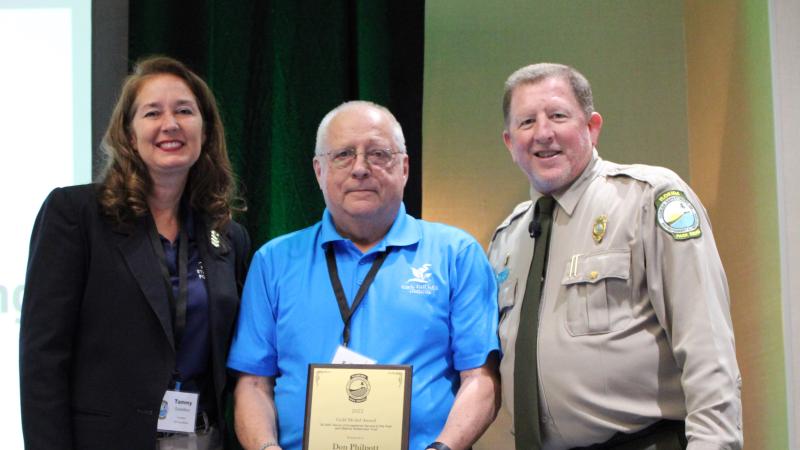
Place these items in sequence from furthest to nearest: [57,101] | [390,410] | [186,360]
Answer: [57,101]
[186,360]
[390,410]

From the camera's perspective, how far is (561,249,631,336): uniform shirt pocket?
2.30 meters

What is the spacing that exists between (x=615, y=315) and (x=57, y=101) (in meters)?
2.25

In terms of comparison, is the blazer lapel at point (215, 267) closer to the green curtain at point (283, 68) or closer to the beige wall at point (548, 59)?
the green curtain at point (283, 68)

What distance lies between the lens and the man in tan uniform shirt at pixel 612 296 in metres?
2.14

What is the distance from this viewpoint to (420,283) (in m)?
2.52

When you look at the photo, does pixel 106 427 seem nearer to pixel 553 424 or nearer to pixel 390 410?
pixel 390 410

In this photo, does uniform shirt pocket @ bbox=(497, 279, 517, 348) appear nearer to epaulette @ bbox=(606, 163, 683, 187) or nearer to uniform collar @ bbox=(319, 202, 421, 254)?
uniform collar @ bbox=(319, 202, 421, 254)

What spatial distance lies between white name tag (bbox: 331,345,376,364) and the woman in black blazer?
13.8 inches

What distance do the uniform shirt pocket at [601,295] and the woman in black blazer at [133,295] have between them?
39.9 inches

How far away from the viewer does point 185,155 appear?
8.32 feet

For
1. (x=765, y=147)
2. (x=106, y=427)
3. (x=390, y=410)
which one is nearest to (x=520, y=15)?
(x=765, y=147)

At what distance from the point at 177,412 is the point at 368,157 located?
0.90 m

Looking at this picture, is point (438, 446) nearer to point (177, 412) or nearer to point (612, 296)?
point (612, 296)

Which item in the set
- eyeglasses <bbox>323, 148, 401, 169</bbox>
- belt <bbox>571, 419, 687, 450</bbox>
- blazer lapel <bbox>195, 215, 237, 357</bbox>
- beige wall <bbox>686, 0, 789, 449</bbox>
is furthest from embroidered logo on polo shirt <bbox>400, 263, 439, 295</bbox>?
beige wall <bbox>686, 0, 789, 449</bbox>
